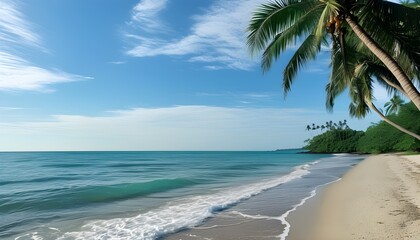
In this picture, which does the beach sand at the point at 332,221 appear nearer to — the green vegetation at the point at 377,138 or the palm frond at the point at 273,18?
the palm frond at the point at 273,18

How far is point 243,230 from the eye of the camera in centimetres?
696

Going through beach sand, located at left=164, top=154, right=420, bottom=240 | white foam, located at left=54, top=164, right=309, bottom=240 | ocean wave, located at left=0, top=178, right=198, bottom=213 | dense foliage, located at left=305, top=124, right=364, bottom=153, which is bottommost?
ocean wave, located at left=0, top=178, right=198, bottom=213

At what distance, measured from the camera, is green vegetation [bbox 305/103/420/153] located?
130 ft

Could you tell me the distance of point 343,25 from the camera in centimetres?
764

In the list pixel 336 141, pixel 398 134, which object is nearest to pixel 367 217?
pixel 398 134

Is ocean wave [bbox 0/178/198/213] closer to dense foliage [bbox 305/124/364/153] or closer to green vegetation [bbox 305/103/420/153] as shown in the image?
green vegetation [bbox 305/103/420/153]

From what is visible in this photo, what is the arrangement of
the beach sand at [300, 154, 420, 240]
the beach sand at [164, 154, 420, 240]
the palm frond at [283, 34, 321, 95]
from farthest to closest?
the palm frond at [283, 34, 321, 95] < the beach sand at [164, 154, 420, 240] < the beach sand at [300, 154, 420, 240]

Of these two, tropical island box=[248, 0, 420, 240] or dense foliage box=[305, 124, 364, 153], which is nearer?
tropical island box=[248, 0, 420, 240]

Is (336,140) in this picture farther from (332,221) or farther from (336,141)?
(332,221)

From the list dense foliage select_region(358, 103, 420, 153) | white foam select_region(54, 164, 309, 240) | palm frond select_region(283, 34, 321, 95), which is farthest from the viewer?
dense foliage select_region(358, 103, 420, 153)

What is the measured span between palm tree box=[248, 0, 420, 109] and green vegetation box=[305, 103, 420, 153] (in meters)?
36.3

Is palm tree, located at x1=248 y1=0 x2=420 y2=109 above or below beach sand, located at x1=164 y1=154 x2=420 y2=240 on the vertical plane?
above

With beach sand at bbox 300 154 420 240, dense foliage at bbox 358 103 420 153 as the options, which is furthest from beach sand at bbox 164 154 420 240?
dense foliage at bbox 358 103 420 153

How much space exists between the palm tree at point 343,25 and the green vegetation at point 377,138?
36.3 m
